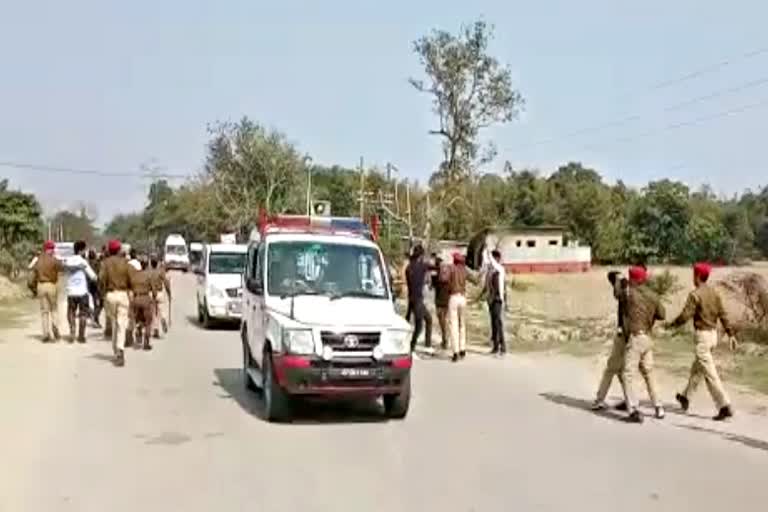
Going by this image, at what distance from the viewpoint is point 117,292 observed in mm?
18141

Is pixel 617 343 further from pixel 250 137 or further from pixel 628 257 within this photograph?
pixel 628 257

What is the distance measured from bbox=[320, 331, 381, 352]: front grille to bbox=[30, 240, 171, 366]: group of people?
690 cm

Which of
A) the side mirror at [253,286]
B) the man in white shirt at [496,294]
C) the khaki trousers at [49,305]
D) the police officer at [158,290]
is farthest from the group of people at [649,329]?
the khaki trousers at [49,305]

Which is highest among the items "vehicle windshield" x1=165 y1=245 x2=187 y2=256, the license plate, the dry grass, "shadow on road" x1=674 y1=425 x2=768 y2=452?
"vehicle windshield" x1=165 y1=245 x2=187 y2=256

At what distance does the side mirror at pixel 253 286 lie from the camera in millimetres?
13695

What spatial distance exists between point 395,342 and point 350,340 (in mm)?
554

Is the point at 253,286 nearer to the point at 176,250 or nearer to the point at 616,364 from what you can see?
the point at 616,364

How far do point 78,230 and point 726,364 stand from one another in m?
120

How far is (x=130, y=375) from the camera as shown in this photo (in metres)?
16.8

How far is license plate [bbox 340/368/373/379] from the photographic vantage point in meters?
12.1

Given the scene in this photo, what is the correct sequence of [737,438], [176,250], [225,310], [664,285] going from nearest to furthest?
1. [737,438]
2. [225,310]
3. [664,285]
4. [176,250]

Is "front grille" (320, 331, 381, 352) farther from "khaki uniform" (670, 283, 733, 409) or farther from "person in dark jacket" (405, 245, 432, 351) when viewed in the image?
"person in dark jacket" (405, 245, 432, 351)

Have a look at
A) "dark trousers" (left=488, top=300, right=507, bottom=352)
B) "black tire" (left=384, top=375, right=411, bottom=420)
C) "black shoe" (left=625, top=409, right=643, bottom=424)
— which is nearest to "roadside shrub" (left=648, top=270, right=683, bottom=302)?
"dark trousers" (left=488, top=300, right=507, bottom=352)

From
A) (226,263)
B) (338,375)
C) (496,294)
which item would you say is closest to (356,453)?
(338,375)
